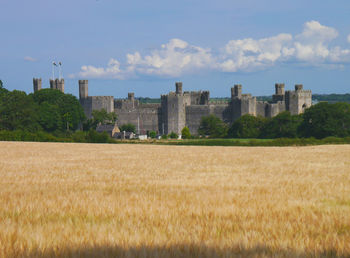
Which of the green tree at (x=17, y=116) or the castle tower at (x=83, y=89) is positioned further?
the castle tower at (x=83, y=89)

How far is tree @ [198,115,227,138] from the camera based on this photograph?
3795 inches

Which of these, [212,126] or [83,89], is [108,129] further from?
[212,126]

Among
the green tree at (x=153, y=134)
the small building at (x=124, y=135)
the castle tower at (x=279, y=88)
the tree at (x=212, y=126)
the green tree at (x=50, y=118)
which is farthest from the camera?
the castle tower at (x=279, y=88)

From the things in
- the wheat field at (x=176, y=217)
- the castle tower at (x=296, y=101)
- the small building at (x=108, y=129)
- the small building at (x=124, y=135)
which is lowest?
the wheat field at (x=176, y=217)

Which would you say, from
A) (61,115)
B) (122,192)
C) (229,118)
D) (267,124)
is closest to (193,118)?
(229,118)

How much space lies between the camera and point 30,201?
9.73 m

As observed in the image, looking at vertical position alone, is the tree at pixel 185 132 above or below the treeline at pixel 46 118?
below

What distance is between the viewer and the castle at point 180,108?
336 ft

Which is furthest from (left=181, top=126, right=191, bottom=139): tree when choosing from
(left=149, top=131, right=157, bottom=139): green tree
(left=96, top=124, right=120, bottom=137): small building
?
(left=96, top=124, right=120, bottom=137): small building

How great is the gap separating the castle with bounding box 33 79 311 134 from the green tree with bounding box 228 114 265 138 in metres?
11.1

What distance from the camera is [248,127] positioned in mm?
87875

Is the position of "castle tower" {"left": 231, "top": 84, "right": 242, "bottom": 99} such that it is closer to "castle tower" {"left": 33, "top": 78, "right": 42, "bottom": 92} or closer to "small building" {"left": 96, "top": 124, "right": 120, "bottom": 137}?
"small building" {"left": 96, "top": 124, "right": 120, "bottom": 137}

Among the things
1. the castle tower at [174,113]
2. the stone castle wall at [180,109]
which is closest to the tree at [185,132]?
the castle tower at [174,113]

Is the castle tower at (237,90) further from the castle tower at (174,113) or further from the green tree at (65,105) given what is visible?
the green tree at (65,105)
